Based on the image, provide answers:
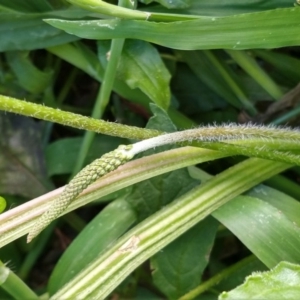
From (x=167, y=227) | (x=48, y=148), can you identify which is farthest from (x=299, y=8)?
(x=48, y=148)

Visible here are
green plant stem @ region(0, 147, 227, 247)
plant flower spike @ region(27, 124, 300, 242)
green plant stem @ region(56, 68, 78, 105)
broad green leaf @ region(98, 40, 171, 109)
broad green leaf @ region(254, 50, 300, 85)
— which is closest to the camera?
plant flower spike @ region(27, 124, 300, 242)

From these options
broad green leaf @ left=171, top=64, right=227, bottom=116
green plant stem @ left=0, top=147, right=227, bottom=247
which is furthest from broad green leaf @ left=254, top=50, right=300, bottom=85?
green plant stem @ left=0, top=147, right=227, bottom=247

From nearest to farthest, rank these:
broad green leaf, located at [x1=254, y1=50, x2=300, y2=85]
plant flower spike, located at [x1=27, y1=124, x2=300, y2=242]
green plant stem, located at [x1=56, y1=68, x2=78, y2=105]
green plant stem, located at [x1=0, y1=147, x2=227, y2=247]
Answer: plant flower spike, located at [x1=27, y1=124, x2=300, y2=242], green plant stem, located at [x1=0, y1=147, x2=227, y2=247], broad green leaf, located at [x1=254, y1=50, x2=300, y2=85], green plant stem, located at [x1=56, y1=68, x2=78, y2=105]

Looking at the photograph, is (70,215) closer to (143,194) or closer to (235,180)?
(143,194)

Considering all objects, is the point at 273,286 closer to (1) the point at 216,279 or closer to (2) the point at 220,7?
(1) the point at 216,279

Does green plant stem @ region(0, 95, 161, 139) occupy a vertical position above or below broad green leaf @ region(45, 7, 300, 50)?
below

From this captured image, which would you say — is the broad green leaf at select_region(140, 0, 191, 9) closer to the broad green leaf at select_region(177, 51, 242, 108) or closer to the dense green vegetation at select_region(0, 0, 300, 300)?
the dense green vegetation at select_region(0, 0, 300, 300)
